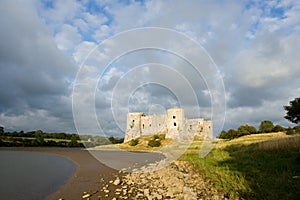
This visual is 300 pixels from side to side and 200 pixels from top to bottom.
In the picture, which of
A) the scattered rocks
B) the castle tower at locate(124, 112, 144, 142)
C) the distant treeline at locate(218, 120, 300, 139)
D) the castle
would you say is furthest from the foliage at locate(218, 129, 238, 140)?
the scattered rocks

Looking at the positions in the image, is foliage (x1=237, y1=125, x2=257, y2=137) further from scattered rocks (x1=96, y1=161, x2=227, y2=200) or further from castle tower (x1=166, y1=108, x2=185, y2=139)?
scattered rocks (x1=96, y1=161, x2=227, y2=200)

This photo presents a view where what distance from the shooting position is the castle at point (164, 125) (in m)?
54.9

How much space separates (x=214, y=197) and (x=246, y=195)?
1020 mm

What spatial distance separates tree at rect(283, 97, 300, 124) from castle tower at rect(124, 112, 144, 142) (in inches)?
1478

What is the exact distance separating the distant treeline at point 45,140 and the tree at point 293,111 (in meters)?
43.5

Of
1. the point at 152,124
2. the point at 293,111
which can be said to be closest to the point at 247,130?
the point at 152,124

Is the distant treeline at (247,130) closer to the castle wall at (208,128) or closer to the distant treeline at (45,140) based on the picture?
the castle wall at (208,128)

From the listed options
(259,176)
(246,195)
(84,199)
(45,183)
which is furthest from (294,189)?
(45,183)

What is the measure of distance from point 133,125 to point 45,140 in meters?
23.2

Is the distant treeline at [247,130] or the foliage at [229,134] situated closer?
the distant treeline at [247,130]

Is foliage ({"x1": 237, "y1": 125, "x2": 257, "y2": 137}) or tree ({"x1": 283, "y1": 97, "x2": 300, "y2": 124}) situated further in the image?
foliage ({"x1": 237, "y1": 125, "x2": 257, "y2": 137})

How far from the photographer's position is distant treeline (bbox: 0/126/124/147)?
51.5 m

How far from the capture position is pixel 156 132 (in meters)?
60.7

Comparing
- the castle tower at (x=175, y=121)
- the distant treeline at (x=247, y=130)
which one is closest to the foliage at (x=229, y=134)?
the distant treeline at (x=247, y=130)
